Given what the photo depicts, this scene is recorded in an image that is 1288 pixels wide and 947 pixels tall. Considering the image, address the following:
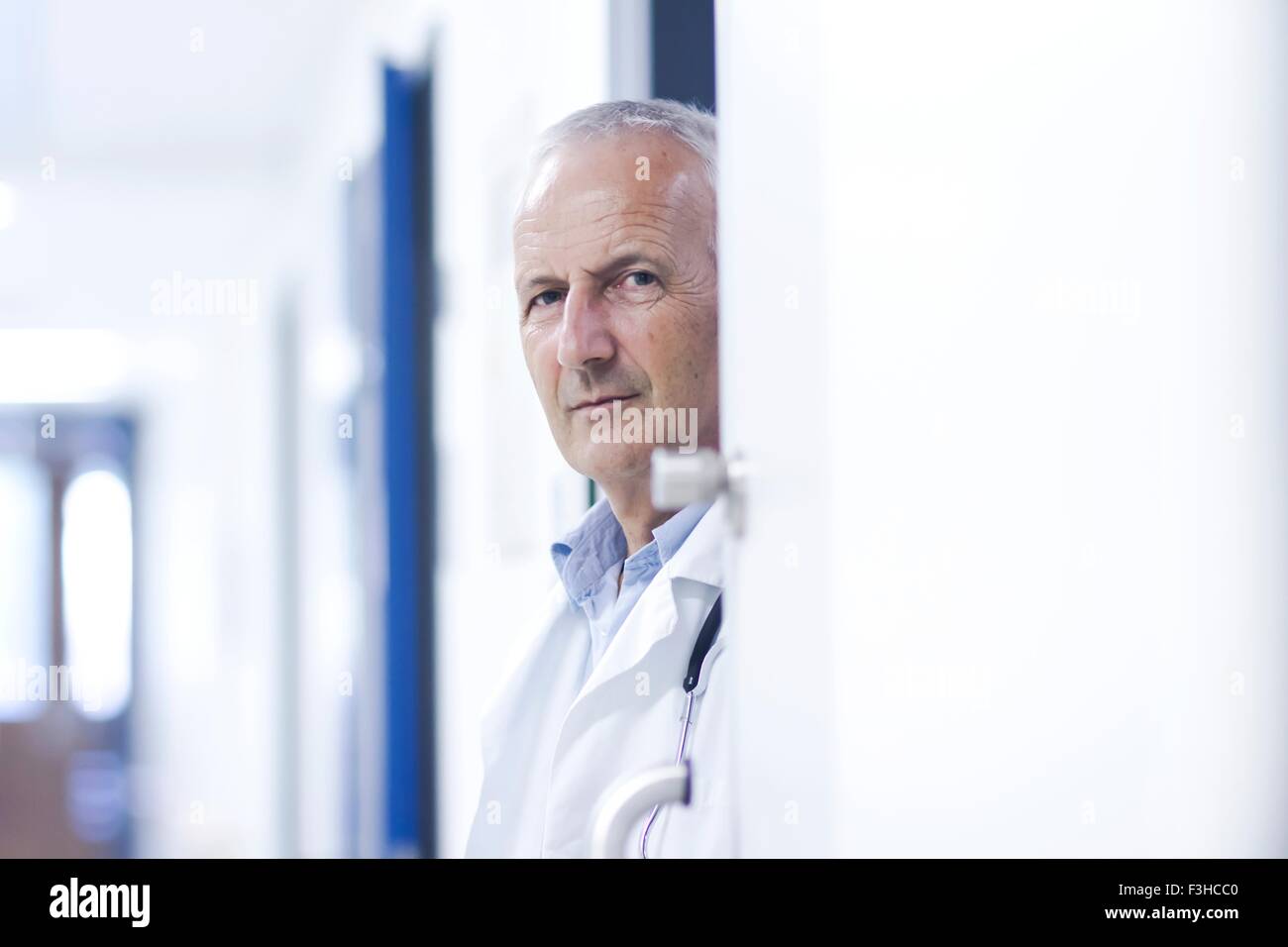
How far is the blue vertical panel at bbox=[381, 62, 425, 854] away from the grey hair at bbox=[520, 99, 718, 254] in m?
1.02

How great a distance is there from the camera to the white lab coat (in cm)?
64

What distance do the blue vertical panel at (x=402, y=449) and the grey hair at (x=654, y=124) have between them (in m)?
1.02

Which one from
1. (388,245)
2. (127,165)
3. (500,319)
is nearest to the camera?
(500,319)

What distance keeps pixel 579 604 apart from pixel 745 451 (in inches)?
8.3

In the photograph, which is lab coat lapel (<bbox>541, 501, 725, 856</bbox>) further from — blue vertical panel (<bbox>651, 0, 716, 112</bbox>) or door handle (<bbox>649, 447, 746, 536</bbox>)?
blue vertical panel (<bbox>651, 0, 716, 112</bbox>)

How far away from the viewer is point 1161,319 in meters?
0.53

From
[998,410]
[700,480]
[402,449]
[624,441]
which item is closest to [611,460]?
[624,441]

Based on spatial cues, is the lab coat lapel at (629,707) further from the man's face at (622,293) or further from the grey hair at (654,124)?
the grey hair at (654,124)

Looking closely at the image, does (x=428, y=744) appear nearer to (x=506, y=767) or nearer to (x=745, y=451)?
(x=506, y=767)

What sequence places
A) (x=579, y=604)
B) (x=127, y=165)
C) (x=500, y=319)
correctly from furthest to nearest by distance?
(x=127, y=165)
(x=500, y=319)
(x=579, y=604)

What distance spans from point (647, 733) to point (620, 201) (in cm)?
33

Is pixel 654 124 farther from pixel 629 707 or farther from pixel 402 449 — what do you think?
pixel 402 449
